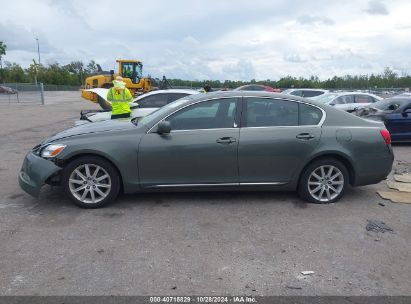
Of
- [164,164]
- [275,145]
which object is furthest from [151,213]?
[275,145]

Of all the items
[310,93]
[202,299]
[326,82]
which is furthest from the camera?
[326,82]

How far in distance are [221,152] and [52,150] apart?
2.15 metres

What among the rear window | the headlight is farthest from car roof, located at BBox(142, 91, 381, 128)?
the rear window

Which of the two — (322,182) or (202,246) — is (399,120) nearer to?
(322,182)

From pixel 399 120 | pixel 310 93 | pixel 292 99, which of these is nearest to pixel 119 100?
pixel 292 99

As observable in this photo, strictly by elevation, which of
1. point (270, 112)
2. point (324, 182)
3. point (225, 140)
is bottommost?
point (324, 182)

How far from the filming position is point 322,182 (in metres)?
5.20

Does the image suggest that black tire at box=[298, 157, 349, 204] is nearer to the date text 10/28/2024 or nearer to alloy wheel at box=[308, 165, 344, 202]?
alloy wheel at box=[308, 165, 344, 202]

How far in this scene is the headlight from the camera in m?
4.78

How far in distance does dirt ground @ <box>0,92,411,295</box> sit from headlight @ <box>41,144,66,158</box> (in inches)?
27.2

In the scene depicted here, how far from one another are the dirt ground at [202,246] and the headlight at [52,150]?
0.69 meters

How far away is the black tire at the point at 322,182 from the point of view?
5148 millimetres

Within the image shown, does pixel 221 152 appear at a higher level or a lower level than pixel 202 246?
higher

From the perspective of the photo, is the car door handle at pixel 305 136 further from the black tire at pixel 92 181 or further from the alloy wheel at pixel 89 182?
the alloy wheel at pixel 89 182
